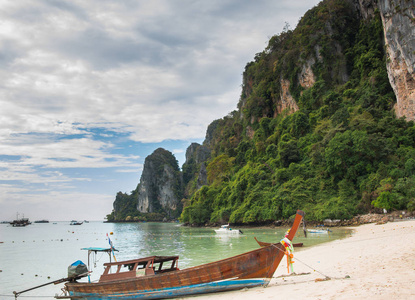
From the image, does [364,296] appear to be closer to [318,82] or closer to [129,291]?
[129,291]

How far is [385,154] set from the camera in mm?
29000

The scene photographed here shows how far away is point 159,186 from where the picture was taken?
12625 centimetres

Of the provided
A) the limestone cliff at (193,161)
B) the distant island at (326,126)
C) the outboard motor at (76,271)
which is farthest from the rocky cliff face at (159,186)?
the outboard motor at (76,271)

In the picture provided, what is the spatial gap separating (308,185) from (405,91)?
14573 mm

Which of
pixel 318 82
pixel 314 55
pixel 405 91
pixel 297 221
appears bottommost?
pixel 297 221

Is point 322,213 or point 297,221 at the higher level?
point 297,221

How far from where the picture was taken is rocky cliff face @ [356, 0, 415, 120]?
29.5 meters

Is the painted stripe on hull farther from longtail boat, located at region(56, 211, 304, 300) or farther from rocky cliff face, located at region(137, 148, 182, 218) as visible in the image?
rocky cliff face, located at region(137, 148, 182, 218)

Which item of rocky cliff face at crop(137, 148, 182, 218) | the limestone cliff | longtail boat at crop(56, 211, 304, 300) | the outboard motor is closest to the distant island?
longtail boat at crop(56, 211, 304, 300)

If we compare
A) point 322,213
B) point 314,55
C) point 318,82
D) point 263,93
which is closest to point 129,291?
point 322,213

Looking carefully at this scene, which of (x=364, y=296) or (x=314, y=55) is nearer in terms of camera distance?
(x=364, y=296)

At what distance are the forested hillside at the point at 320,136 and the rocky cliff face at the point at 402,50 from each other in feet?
7.41

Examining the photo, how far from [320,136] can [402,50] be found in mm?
13300

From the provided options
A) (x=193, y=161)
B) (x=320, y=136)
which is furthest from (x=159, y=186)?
(x=320, y=136)
